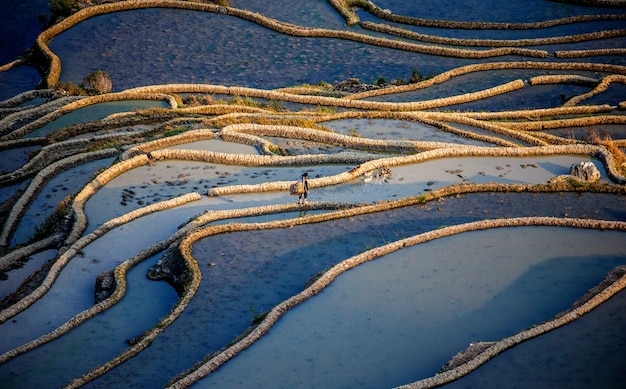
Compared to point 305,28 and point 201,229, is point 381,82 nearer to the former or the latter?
point 305,28

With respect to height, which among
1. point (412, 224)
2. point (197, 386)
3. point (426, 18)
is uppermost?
point (426, 18)

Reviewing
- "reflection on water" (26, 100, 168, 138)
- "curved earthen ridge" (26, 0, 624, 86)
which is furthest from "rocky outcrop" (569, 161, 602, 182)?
"curved earthen ridge" (26, 0, 624, 86)

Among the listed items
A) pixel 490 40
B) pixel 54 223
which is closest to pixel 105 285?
pixel 54 223

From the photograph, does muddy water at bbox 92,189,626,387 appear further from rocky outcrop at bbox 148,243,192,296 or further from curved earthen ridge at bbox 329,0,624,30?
curved earthen ridge at bbox 329,0,624,30

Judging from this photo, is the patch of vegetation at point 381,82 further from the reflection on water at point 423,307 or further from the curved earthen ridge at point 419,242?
the reflection on water at point 423,307

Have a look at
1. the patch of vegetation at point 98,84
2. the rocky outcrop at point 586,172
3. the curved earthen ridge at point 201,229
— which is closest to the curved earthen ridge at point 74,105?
the patch of vegetation at point 98,84

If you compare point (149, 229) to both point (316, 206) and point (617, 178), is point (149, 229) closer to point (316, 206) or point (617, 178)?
point (316, 206)

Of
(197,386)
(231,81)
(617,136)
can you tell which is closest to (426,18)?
(231,81)
